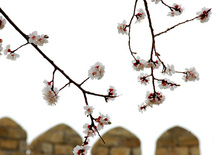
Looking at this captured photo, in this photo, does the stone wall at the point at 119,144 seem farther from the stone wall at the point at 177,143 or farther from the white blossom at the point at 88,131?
the white blossom at the point at 88,131

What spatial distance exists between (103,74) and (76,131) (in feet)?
9.03

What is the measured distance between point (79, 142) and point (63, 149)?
0.24 m

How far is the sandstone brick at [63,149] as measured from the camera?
5.46 metres

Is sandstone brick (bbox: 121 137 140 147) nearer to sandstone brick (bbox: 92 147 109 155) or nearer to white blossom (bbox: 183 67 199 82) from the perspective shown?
sandstone brick (bbox: 92 147 109 155)

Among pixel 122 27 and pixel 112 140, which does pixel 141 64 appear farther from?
pixel 112 140

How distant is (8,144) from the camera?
5.36 m

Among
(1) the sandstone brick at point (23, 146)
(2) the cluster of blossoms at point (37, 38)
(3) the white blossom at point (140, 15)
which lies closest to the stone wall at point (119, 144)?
(1) the sandstone brick at point (23, 146)

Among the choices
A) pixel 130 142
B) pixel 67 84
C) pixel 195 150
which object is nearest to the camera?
pixel 67 84

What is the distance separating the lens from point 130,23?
10.3 feet

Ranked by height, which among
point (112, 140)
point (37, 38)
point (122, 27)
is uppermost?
point (122, 27)

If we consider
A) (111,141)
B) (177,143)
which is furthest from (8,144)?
(177,143)

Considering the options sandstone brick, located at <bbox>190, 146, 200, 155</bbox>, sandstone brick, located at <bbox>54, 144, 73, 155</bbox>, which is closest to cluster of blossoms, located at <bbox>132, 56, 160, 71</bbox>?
sandstone brick, located at <bbox>190, 146, 200, 155</bbox>

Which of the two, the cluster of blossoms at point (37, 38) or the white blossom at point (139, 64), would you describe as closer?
the cluster of blossoms at point (37, 38)

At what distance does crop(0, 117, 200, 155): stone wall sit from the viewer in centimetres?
525
